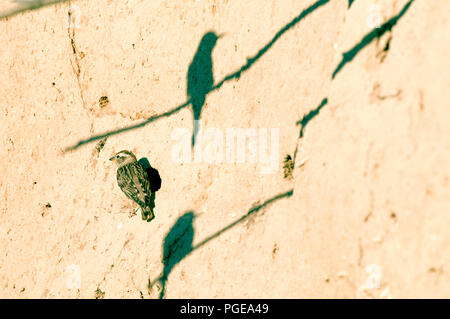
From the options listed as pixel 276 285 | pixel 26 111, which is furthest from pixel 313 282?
pixel 26 111

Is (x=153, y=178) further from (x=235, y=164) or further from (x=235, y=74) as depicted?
(x=235, y=74)

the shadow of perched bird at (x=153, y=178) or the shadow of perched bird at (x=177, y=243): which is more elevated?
the shadow of perched bird at (x=153, y=178)

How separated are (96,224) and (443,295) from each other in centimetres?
343

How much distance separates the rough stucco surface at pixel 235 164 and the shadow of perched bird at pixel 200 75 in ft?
0.26

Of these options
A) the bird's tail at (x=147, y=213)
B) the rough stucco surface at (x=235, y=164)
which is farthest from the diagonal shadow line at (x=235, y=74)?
the bird's tail at (x=147, y=213)

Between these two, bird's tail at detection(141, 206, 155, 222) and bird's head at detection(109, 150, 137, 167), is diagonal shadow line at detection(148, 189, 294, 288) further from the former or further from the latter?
bird's head at detection(109, 150, 137, 167)

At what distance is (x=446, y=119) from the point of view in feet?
11.6

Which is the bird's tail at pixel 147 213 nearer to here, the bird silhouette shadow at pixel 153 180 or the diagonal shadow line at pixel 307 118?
the bird silhouette shadow at pixel 153 180

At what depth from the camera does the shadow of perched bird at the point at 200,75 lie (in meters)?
5.09

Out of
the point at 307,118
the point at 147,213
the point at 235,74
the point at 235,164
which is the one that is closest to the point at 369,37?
the point at 307,118

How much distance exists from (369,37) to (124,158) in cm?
263

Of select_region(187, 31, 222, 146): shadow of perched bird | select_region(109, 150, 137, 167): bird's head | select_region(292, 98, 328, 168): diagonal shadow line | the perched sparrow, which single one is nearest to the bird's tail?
the perched sparrow

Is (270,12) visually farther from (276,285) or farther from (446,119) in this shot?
(276,285)

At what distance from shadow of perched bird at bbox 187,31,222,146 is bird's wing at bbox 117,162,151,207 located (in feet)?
1.96
